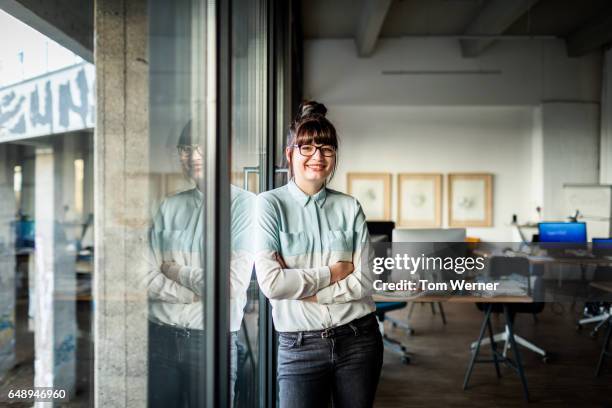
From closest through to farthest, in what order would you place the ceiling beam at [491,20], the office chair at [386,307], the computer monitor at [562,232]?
the office chair at [386,307]
the computer monitor at [562,232]
the ceiling beam at [491,20]

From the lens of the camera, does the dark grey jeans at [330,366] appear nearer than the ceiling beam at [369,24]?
Yes

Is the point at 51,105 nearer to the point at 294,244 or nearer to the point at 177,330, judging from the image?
the point at 177,330

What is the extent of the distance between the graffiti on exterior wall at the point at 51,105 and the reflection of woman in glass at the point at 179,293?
0.21 metres

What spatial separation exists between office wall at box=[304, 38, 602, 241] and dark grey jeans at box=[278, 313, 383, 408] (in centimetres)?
632

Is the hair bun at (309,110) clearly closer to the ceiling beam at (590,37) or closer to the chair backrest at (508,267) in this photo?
the chair backrest at (508,267)

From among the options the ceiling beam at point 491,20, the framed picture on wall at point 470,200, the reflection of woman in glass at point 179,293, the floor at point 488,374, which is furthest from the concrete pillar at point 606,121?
the reflection of woman in glass at point 179,293

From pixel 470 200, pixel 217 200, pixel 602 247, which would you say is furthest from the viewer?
pixel 470 200

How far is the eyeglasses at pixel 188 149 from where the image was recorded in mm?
1006

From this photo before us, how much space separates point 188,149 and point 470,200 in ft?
24.5

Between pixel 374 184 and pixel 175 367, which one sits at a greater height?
pixel 374 184

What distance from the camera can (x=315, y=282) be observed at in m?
1.52

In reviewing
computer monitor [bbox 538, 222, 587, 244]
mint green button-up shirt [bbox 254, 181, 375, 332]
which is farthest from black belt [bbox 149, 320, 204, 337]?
computer monitor [bbox 538, 222, 587, 244]

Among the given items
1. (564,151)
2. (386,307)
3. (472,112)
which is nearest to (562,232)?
(386,307)

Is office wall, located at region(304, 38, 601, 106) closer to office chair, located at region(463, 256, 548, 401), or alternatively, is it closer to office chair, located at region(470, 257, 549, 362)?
office chair, located at region(470, 257, 549, 362)
